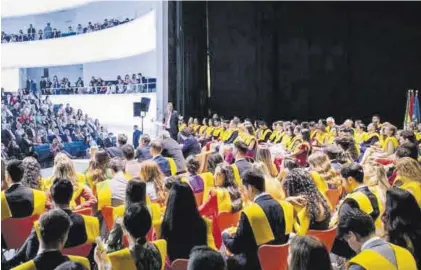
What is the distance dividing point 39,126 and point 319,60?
34.0 feet

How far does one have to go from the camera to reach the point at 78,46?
15.7 meters

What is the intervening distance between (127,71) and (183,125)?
8.55 ft

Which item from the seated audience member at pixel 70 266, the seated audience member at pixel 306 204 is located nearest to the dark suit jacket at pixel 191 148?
the seated audience member at pixel 306 204

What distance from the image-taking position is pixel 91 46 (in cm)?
1611

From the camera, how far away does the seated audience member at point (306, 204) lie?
13.0 feet

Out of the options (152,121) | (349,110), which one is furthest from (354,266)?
(349,110)

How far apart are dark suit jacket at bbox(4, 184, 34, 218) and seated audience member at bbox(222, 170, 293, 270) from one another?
151 centimetres

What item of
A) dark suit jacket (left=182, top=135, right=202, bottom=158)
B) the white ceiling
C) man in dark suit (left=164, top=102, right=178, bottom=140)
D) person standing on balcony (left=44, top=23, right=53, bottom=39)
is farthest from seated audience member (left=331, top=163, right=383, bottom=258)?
person standing on balcony (left=44, top=23, right=53, bottom=39)

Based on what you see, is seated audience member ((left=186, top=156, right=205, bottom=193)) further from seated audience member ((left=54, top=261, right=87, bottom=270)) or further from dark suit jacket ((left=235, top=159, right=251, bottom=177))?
seated audience member ((left=54, top=261, right=87, bottom=270))

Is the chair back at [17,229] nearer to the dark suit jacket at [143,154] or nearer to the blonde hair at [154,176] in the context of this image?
the blonde hair at [154,176]

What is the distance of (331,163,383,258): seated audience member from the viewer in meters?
3.71

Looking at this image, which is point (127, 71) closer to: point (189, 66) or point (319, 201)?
point (189, 66)

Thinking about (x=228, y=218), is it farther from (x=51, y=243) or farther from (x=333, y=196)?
(x=51, y=243)

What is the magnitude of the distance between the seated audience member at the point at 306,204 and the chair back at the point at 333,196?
1.16m
